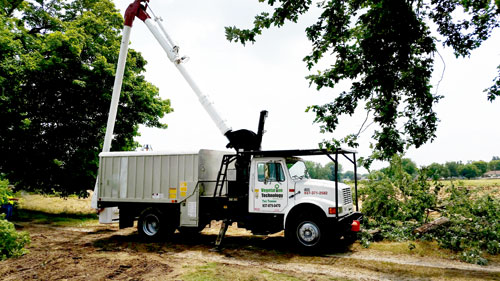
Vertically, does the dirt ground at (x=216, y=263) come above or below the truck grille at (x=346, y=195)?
below

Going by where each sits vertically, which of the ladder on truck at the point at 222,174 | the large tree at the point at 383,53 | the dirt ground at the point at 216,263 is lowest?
the dirt ground at the point at 216,263

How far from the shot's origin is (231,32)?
6.36 metres

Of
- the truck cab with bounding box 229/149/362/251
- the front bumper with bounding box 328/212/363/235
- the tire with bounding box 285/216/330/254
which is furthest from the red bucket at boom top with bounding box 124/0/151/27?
the front bumper with bounding box 328/212/363/235

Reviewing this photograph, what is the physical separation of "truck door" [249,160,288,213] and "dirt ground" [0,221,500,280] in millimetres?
1292

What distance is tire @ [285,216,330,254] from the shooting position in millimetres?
9125

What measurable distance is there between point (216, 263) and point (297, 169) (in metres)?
3.81

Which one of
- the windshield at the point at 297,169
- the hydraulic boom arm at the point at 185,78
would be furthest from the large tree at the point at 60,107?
the windshield at the point at 297,169

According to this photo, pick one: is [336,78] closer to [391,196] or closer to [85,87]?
[391,196]

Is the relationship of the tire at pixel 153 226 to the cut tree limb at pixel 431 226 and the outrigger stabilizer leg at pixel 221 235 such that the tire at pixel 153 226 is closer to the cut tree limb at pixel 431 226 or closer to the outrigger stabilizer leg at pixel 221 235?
the outrigger stabilizer leg at pixel 221 235

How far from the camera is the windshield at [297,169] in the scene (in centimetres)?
1013

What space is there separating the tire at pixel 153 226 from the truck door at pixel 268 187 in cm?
327

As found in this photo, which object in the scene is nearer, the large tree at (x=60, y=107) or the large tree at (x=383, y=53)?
the large tree at (x=383, y=53)

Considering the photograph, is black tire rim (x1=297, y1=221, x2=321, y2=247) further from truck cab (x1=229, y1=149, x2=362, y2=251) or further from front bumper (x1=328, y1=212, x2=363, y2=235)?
front bumper (x1=328, y1=212, x2=363, y2=235)

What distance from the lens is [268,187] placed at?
32.9 ft
